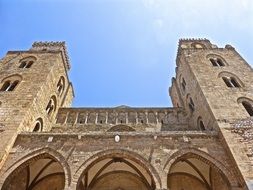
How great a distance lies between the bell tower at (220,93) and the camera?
38.5 ft

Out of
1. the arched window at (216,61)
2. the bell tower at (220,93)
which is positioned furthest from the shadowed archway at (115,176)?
the arched window at (216,61)

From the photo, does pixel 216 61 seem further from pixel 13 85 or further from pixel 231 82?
pixel 13 85

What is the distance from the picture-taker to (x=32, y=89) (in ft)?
49.2

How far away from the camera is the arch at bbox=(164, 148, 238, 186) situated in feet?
35.0

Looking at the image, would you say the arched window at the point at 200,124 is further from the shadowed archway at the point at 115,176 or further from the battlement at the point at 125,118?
the shadowed archway at the point at 115,176

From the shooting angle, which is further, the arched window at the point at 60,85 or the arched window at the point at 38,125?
the arched window at the point at 60,85

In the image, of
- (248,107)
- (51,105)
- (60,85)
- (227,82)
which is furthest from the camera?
(60,85)

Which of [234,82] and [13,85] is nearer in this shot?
[13,85]

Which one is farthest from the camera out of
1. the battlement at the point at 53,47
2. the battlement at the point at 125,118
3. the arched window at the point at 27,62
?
the battlement at the point at 53,47

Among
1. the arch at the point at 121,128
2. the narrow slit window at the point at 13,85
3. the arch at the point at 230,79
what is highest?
the arch at the point at 230,79

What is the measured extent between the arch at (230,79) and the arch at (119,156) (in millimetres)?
8294

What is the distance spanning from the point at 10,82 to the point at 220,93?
12.6 meters

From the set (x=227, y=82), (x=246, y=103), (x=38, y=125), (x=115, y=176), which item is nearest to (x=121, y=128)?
(x=115, y=176)

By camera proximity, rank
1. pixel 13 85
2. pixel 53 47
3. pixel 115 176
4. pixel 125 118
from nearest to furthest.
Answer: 1. pixel 115 176
2. pixel 13 85
3. pixel 125 118
4. pixel 53 47
